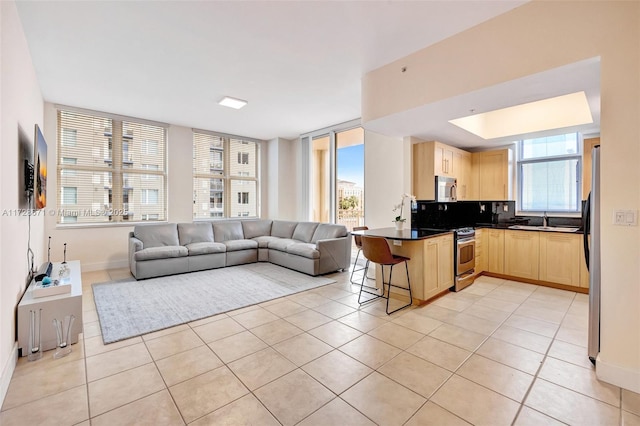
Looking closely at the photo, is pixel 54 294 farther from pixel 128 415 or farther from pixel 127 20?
pixel 127 20

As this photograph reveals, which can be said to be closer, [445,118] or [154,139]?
[445,118]

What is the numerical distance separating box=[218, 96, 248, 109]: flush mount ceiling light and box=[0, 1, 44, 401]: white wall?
2.27 m

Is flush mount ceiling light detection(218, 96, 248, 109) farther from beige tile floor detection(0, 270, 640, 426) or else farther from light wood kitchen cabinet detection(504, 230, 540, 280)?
light wood kitchen cabinet detection(504, 230, 540, 280)

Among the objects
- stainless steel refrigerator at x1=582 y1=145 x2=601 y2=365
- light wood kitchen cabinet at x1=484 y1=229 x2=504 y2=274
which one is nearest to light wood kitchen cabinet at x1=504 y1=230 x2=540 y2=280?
light wood kitchen cabinet at x1=484 y1=229 x2=504 y2=274

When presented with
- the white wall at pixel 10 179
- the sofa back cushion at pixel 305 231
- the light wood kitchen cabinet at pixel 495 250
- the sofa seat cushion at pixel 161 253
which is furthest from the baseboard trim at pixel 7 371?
the light wood kitchen cabinet at pixel 495 250

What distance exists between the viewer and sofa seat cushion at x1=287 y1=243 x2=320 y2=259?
4.95 metres

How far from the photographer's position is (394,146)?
5.18 m

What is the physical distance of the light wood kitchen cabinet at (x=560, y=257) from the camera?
407 centimetres

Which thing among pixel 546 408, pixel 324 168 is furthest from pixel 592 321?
pixel 324 168

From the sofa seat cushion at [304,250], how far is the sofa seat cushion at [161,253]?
183 centimetres

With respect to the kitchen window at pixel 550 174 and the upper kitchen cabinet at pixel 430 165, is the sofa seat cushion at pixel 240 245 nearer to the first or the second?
the upper kitchen cabinet at pixel 430 165

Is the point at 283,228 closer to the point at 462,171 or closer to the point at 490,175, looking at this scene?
the point at 462,171

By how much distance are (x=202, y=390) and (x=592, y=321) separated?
300 centimetres

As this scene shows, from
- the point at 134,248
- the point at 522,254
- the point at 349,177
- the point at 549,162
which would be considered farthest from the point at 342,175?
the point at 134,248
